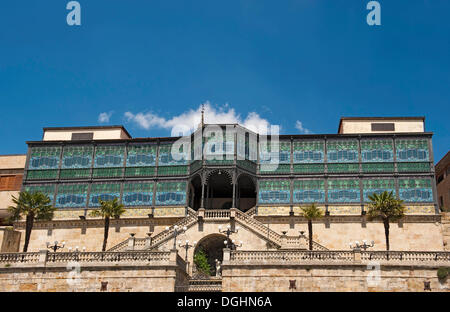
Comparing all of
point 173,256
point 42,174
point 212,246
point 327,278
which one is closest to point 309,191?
point 212,246

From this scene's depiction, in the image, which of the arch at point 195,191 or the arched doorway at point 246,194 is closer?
the arch at point 195,191

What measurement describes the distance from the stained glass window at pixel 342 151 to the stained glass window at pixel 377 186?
2450mm

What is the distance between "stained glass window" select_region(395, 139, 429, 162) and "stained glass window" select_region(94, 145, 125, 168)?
2545 cm

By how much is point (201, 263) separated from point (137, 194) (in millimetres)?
11252

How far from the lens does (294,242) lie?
41500mm

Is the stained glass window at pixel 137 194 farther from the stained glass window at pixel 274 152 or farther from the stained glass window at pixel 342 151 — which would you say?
the stained glass window at pixel 342 151

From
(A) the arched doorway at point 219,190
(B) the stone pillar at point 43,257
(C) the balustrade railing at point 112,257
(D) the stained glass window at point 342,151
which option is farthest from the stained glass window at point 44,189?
(D) the stained glass window at point 342,151

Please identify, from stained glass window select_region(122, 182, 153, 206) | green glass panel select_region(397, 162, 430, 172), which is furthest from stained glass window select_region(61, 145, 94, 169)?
green glass panel select_region(397, 162, 430, 172)

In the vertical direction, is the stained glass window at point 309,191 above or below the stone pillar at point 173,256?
above

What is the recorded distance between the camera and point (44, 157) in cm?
5400

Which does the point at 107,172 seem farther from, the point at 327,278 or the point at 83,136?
the point at 327,278

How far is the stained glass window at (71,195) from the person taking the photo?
169 ft
